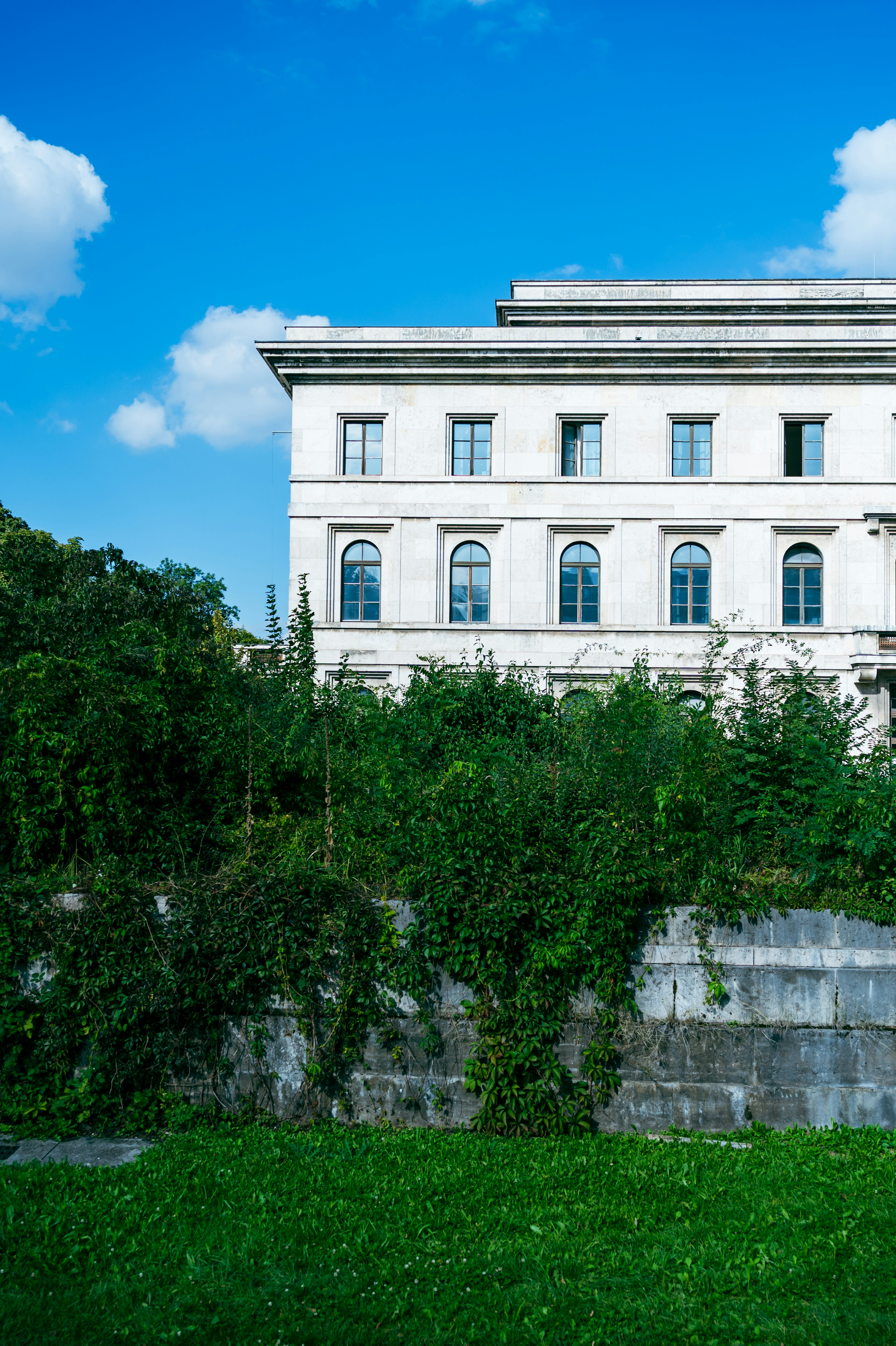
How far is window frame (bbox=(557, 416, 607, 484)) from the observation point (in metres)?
25.6

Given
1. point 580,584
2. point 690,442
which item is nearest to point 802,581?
point 690,442

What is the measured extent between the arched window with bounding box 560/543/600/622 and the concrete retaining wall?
61.2ft

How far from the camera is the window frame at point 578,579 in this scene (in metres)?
25.3

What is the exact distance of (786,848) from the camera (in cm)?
767

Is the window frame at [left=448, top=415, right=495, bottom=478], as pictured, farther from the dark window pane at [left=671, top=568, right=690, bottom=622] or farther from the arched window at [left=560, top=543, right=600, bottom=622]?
the dark window pane at [left=671, top=568, right=690, bottom=622]

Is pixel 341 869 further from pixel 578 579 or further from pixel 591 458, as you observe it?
pixel 591 458

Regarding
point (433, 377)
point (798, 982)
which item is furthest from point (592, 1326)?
point (433, 377)

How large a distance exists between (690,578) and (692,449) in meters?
3.79

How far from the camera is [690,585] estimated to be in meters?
25.6

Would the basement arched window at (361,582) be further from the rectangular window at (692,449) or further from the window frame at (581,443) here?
the rectangular window at (692,449)

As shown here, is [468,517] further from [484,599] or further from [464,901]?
[464,901]

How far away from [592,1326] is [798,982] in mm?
3523

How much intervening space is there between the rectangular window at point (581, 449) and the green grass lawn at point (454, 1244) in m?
21.4

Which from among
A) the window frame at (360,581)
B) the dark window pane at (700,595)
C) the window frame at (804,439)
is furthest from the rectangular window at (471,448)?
the window frame at (804,439)
